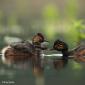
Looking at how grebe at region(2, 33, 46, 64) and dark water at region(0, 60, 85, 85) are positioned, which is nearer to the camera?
dark water at region(0, 60, 85, 85)

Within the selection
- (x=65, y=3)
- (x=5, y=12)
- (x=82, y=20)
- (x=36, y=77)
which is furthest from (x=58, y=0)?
(x=36, y=77)

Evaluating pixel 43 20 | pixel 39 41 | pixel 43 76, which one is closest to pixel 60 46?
pixel 39 41

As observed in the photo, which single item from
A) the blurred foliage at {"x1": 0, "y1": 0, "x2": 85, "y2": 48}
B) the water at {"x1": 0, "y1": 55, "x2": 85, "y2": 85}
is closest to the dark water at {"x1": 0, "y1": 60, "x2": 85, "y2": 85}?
the water at {"x1": 0, "y1": 55, "x2": 85, "y2": 85}

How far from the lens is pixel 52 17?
2.94 meters

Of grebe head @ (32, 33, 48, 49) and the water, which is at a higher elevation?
grebe head @ (32, 33, 48, 49)

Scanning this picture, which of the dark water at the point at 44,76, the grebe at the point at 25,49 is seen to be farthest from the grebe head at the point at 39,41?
the dark water at the point at 44,76

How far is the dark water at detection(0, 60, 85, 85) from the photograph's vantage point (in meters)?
1.53

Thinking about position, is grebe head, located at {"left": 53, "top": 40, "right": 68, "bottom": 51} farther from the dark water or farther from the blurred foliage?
the dark water

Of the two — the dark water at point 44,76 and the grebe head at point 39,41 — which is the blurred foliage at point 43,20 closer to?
the grebe head at point 39,41

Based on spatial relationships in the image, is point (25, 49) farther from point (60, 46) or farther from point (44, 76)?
point (44, 76)

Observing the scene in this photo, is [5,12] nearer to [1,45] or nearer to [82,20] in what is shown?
[1,45]

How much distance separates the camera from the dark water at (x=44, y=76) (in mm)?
1533

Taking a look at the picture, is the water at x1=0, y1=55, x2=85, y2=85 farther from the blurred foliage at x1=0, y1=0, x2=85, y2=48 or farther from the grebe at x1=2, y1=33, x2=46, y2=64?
the blurred foliage at x1=0, y1=0, x2=85, y2=48

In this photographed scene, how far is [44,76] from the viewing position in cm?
168
